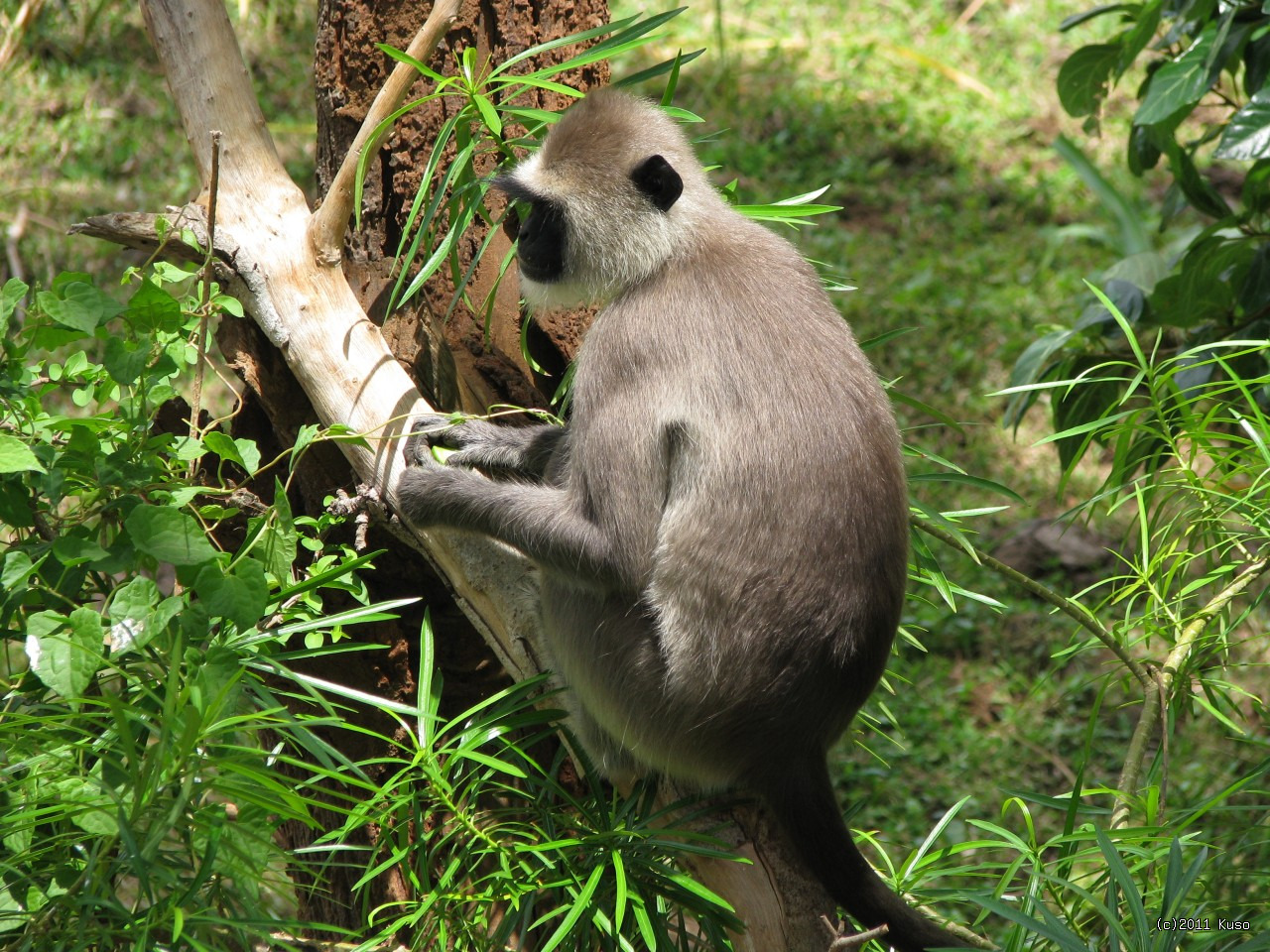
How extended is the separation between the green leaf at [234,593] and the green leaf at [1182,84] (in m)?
2.53

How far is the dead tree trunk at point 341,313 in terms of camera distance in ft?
9.02

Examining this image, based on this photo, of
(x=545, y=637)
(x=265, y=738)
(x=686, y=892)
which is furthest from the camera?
(x=265, y=738)

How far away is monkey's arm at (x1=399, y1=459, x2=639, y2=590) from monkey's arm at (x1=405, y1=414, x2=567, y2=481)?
8.0 inches

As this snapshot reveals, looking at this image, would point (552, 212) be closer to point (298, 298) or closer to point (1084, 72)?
point (298, 298)

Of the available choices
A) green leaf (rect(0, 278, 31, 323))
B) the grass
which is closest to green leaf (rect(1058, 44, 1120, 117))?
the grass

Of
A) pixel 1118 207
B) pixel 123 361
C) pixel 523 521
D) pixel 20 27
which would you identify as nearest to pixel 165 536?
pixel 123 361

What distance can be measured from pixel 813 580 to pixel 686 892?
2.33ft

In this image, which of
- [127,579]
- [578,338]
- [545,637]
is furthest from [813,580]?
[127,579]

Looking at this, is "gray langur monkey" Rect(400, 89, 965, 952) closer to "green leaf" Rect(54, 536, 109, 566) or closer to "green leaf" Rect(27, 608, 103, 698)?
"green leaf" Rect(54, 536, 109, 566)

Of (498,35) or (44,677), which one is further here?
(498,35)

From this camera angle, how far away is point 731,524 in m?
2.55

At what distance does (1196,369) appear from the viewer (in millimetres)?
3189

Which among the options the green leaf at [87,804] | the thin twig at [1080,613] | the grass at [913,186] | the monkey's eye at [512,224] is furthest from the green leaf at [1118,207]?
the green leaf at [87,804]

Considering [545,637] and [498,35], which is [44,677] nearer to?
[545,637]
